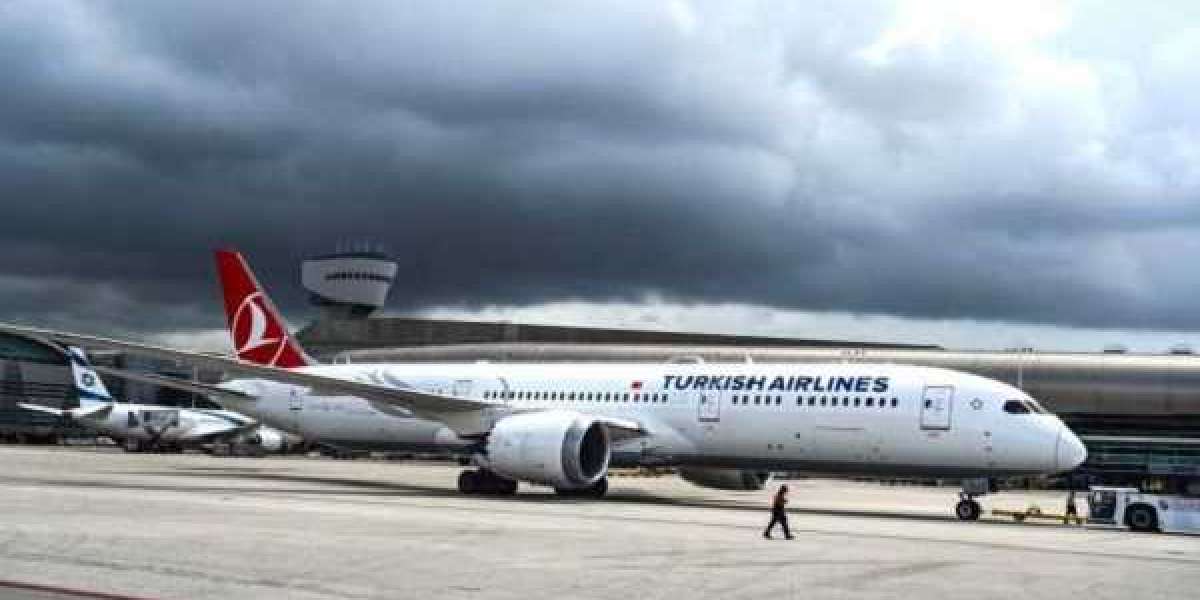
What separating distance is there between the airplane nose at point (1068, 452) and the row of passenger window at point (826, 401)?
378 cm

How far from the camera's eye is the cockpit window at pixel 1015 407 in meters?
30.8

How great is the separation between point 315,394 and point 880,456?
19191mm

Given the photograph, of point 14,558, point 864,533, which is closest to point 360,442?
point 864,533

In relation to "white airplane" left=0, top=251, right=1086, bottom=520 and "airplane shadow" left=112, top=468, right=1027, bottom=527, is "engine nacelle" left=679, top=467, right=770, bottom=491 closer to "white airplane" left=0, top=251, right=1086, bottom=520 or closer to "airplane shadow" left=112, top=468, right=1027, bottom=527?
"white airplane" left=0, top=251, right=1086, bottom=520

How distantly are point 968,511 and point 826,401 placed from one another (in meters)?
4.21

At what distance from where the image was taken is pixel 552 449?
109 feet

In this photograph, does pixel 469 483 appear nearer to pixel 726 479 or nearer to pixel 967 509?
pixel 726 479

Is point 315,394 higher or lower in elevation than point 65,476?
higher

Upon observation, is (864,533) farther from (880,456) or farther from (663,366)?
(663,366)

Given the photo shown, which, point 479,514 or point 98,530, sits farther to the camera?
point 479,514

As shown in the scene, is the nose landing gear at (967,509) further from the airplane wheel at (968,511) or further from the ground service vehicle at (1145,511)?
the ground service vehicle at (1145,511)

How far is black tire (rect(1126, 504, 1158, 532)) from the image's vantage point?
3069 cm

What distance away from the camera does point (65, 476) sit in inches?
1565

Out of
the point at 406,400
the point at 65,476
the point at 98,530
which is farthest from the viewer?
the point at 65,476
